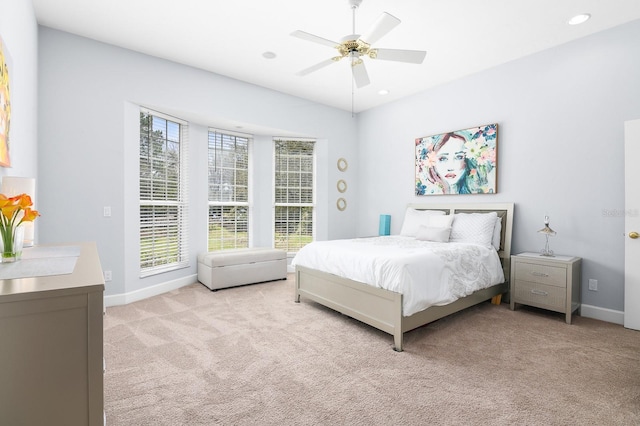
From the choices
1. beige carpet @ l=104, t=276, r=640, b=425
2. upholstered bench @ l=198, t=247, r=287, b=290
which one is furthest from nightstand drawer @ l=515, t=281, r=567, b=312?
upholstered bench @ l=198, t=247, r=287, b=290

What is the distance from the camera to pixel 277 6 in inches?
112

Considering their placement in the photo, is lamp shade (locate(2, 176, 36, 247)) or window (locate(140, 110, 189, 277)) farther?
window (locate(140, 110, 189, 277))

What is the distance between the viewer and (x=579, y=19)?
3.00 metres

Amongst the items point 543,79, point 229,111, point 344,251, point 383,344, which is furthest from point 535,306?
point 229,111

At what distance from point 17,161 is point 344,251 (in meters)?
2.70

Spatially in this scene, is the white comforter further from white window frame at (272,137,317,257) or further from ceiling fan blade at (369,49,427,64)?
white window frame at (272,137,317,257)

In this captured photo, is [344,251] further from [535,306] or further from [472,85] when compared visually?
[472,85]

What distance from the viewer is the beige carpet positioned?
5.88 feet

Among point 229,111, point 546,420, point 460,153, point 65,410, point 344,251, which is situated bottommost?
point 546,420

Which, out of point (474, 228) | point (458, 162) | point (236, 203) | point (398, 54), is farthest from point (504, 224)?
point (236, 203)

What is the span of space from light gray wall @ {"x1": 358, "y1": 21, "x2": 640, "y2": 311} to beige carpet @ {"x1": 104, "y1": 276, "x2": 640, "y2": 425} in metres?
0.84

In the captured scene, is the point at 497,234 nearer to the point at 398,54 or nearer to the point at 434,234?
the point at 434,234

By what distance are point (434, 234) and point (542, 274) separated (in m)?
1.13

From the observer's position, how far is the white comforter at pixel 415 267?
102 inches
